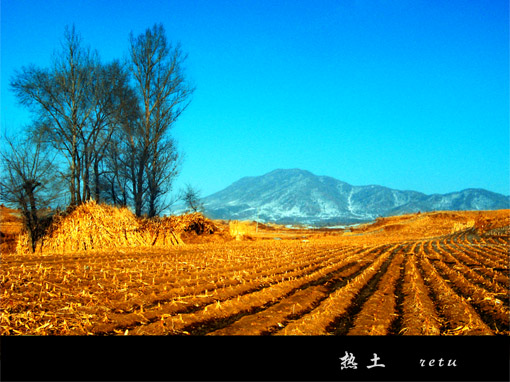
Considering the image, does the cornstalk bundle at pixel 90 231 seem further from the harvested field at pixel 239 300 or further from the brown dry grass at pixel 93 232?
the harvested field at pixel 239 300

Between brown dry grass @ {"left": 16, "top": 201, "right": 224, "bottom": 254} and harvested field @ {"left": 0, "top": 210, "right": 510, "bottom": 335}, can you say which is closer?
harvested field @ {"left": 0, "top": 210, "right": 510, "bottom": 335}

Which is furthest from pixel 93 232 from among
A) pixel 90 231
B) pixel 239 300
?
pixel 239 300

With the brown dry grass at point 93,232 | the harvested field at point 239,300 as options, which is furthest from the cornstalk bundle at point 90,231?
the harvested field at point 239,300

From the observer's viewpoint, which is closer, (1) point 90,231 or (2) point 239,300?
(2) point 239,300

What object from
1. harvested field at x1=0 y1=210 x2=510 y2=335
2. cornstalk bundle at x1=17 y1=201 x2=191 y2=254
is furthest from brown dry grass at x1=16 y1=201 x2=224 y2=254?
harvested field at x1=0 y1=210 x2=510 y2=335

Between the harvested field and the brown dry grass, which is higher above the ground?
the brown dry grass

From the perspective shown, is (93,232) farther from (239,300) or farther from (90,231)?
(239,300)

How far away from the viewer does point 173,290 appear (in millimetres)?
6941

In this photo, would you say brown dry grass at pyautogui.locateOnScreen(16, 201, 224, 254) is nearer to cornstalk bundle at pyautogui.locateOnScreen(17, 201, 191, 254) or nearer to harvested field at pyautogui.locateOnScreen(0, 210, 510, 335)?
cornstalk bundle at pyautogui.locateOnScreen(17, 201, 191, 254)

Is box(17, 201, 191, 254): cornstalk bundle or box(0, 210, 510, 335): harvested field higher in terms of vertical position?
box(17, 201, 191, 254): cornstalk bundle

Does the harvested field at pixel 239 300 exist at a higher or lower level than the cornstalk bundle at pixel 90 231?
A: lower

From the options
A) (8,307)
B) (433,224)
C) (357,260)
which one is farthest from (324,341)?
(433,224)

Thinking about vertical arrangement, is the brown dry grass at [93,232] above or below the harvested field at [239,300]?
above

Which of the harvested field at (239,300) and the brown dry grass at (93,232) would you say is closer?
the harvested field at (239,300)
